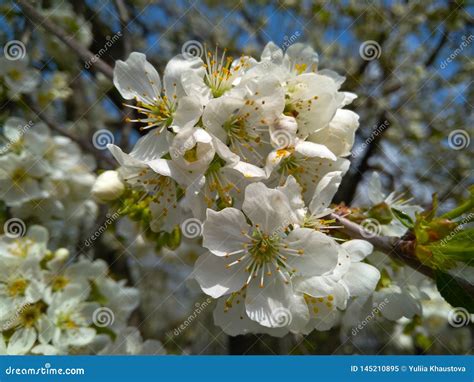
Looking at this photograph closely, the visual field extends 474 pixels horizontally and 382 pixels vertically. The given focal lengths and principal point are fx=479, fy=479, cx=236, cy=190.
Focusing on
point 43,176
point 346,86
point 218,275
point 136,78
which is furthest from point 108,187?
point 346,86

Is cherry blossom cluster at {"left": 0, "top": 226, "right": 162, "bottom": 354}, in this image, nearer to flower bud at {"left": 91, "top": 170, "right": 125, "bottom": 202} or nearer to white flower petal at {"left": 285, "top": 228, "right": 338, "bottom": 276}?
flower bud at {"left": 91, "top": 170, "right": 125, "bottom": 202}

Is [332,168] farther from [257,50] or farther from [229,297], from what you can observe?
[257,50]

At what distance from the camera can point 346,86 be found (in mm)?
2902

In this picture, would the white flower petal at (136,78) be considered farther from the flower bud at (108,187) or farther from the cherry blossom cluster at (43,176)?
the cherry blossom cluster at (43,176)

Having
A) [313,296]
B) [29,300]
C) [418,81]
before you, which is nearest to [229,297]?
[313,296]

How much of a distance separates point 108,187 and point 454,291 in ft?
3.17

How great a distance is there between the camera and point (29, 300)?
1615mm

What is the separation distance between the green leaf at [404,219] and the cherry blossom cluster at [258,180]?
0.13 metres

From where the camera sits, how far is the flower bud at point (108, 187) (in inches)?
54.3

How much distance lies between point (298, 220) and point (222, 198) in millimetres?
196

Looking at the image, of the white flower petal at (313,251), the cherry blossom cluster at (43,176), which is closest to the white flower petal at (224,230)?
the white flower petal at (313,251)

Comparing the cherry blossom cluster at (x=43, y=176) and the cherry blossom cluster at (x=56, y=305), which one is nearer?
the cherry blossom cluster at (x=56, y=305)

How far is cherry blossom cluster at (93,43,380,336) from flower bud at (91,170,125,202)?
0.06 m

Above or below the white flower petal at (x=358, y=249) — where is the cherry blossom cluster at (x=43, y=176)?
below
